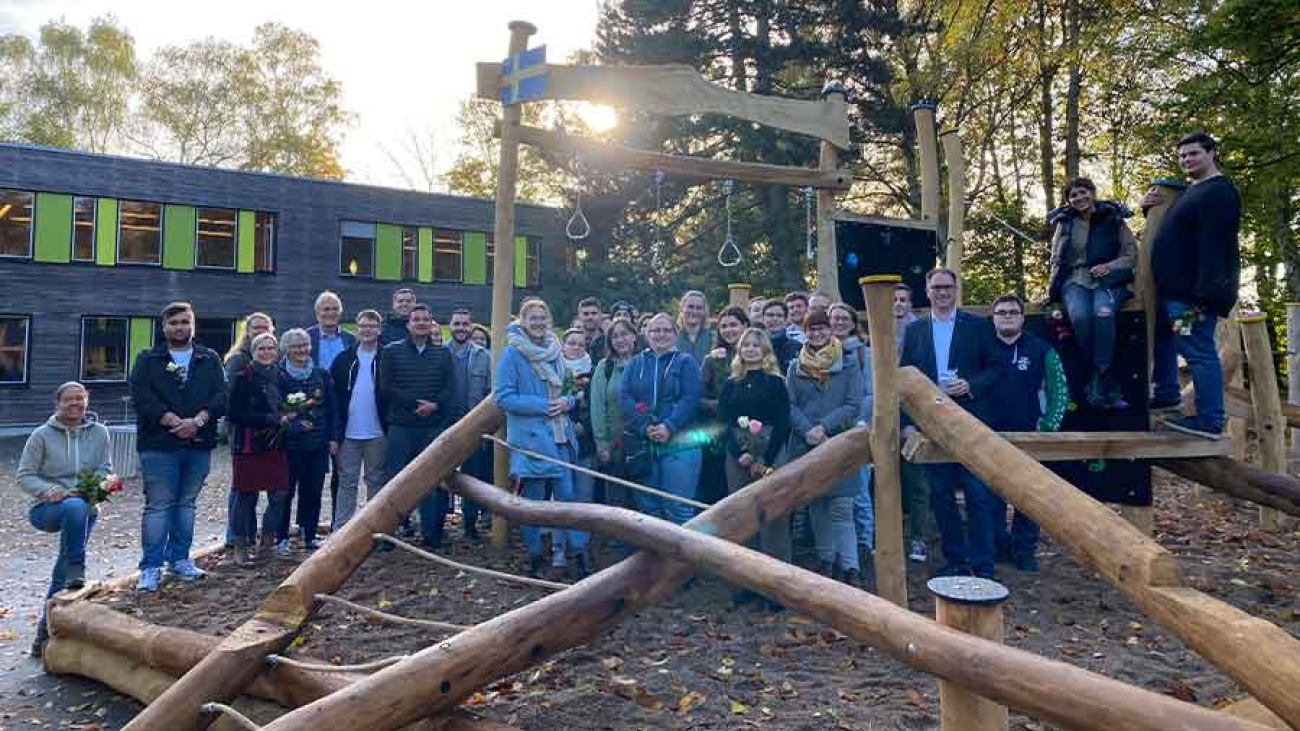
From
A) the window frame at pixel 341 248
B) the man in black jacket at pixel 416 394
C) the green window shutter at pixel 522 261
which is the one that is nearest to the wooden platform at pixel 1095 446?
the man in black jacket at pixel 416 394

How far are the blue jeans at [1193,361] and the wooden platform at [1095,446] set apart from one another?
0.80 feet

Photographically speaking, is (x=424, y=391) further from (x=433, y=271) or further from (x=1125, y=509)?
(x=433, y=271)

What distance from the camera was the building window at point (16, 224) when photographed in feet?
67.1

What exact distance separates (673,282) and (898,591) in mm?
17723

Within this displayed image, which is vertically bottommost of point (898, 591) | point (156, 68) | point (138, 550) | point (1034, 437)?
point (138, 550)

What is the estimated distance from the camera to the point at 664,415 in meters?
5.94

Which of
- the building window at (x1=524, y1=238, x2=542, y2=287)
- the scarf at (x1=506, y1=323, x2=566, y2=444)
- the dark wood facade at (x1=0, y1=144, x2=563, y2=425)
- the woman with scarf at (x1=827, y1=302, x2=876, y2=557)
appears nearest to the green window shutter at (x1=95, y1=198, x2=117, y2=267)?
the dark wood facade at (x1=0, y1=144, x2=563, y2=425)

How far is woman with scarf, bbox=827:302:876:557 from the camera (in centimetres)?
594

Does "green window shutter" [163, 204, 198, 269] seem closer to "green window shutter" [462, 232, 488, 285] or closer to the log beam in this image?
"green window shutter" [462, 232, 488, 285]

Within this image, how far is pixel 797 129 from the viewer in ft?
26.4

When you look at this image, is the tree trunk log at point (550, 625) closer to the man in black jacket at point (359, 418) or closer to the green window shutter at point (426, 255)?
the man in black jacket at point (359, 418)

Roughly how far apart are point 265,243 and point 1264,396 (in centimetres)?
2320

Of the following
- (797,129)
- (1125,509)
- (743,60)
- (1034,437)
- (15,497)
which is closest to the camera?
(1034,437)

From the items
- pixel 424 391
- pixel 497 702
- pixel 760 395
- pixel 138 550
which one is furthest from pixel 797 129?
pixel 138 550
